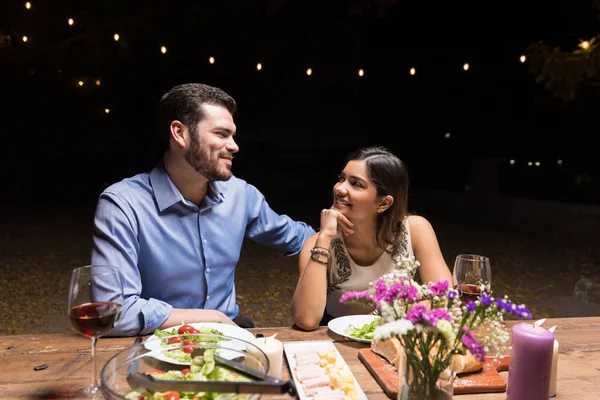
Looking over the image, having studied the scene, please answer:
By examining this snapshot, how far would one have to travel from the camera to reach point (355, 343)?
1.76 meters

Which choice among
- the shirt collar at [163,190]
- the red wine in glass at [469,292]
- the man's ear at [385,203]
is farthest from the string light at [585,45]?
the red wine in glass at [469,292]

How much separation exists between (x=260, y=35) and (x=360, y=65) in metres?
2.93

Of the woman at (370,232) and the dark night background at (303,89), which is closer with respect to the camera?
the woman at (370,232)

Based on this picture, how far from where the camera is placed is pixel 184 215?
235cm

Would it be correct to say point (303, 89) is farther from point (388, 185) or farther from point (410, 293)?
point (410, 293)

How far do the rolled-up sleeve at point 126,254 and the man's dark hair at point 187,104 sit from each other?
43 cm

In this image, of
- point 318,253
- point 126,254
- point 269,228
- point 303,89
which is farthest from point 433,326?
point 303,89

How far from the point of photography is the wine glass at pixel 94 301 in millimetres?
1306

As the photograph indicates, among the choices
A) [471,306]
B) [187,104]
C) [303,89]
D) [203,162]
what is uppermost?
[303,89]

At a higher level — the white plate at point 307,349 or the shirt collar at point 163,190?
the shirt collar at point 163,190

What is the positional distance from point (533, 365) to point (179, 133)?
1663 millimetres

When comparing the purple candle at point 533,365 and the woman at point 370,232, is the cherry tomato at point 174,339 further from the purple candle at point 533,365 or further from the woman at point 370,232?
the woman at point 370,232

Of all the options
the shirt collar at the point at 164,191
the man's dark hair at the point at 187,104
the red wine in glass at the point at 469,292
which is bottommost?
the red wine in glass at the point at 469,292

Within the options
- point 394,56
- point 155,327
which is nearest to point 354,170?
point 155,327
